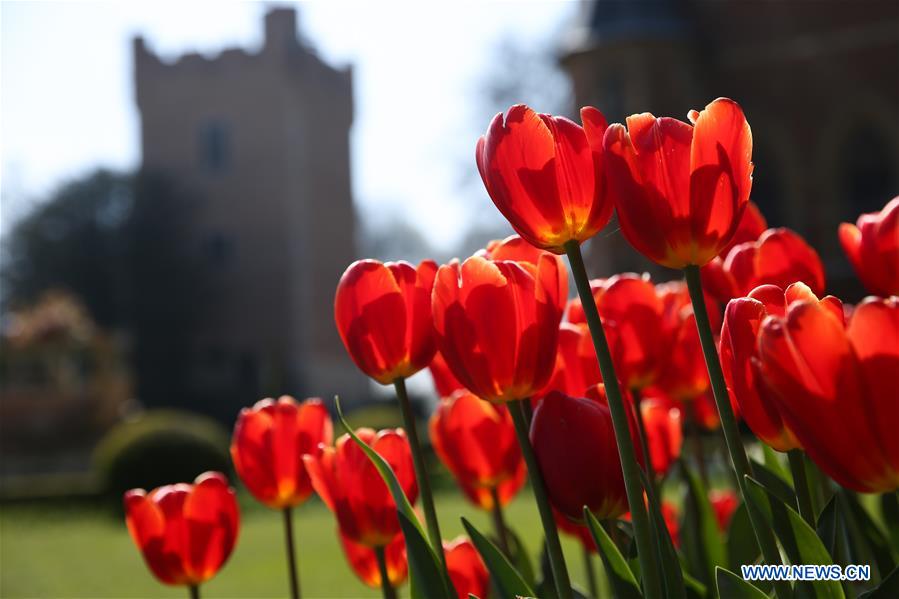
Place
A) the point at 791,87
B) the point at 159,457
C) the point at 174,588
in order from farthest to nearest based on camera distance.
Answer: the point at 791,87
the point at 159,457
the point at 174,588

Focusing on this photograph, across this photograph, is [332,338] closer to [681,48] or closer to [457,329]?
[681,48]

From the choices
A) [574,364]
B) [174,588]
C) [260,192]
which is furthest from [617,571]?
[260,192]

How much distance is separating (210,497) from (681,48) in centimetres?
1567

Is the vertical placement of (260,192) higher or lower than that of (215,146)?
lower

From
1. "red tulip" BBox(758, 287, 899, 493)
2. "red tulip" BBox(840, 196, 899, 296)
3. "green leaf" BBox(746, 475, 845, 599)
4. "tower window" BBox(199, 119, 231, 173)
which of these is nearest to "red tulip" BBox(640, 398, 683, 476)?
"red tulip" BBox(840, 196, 899, 296)

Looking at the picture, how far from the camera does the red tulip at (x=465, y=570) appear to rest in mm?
1033

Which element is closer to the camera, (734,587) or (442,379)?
(734,587)

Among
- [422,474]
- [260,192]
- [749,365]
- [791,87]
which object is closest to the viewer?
[749,365]

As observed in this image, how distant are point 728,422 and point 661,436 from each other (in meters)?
0.61

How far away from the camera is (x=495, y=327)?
0.78 m

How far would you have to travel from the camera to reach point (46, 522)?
429 inches

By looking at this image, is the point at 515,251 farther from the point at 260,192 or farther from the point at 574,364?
the point at 260,192

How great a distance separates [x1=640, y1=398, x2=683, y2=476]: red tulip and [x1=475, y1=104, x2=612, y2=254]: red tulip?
56 cm

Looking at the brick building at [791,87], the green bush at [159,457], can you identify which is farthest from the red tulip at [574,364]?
the brick building at [791,87]
